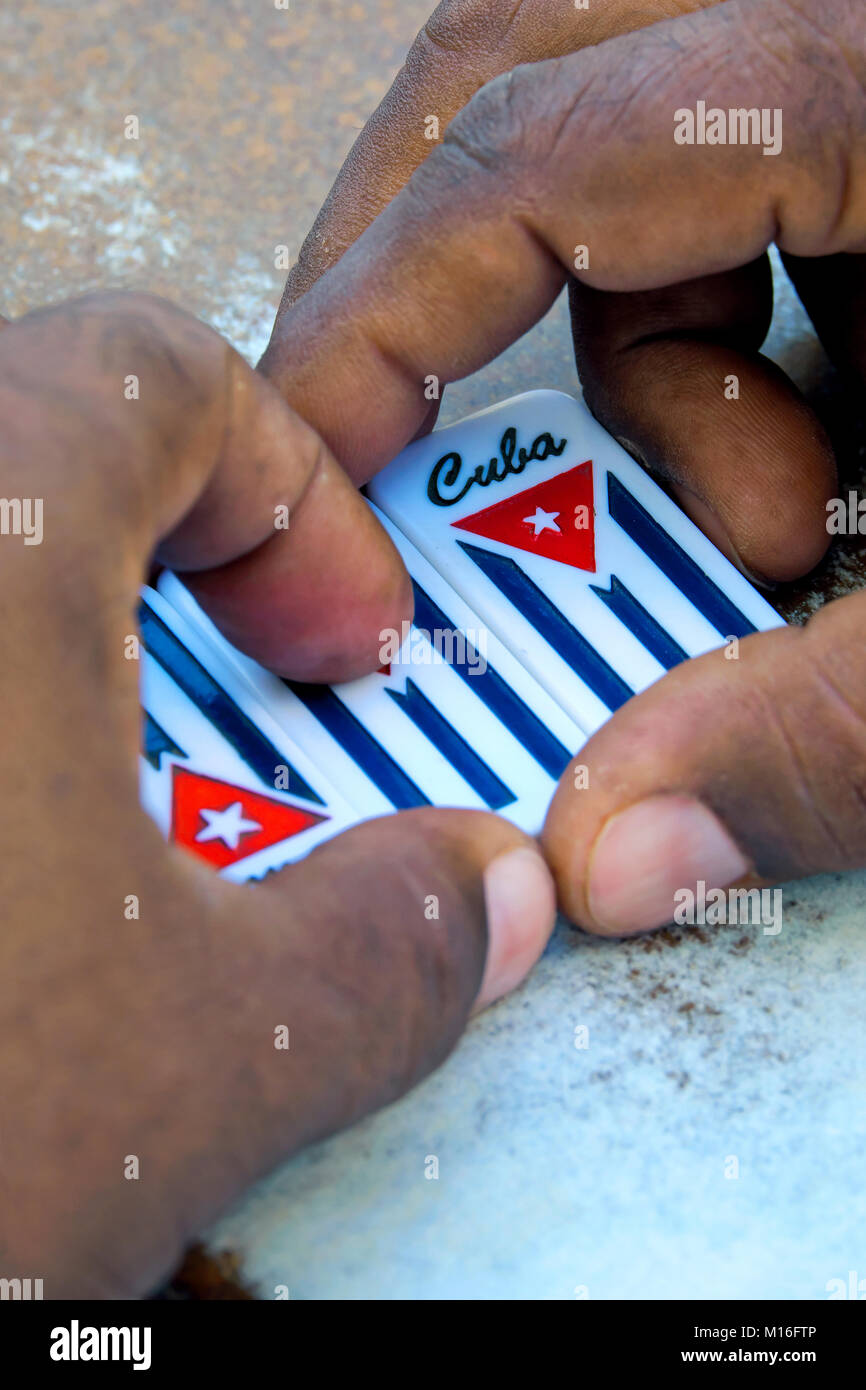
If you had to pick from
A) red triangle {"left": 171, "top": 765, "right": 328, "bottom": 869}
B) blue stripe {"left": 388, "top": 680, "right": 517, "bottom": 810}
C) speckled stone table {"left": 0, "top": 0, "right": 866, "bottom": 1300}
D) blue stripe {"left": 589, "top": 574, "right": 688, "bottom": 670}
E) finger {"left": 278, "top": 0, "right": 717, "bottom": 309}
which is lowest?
speckled stone table {"left": 0, "top": 0, "right": 866, "bottom": 1300}

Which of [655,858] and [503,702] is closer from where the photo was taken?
[655,858]

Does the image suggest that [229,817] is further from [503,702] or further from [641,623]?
[641,623]

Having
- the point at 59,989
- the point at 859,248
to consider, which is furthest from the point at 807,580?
the point at 59,989

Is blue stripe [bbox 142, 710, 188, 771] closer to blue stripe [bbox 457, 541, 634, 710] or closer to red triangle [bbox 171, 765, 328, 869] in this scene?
red triangle [bbox 171, 765, 328, 869]

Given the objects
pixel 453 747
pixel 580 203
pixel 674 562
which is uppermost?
pixel 580 203

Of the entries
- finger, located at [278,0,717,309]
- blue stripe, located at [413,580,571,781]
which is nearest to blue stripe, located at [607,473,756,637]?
blue stripe, located at [413,580,571,781]

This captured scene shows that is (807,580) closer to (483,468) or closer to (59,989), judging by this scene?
(483,468)

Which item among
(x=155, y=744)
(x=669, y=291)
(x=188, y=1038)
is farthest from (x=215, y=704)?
(x=669, y=291)

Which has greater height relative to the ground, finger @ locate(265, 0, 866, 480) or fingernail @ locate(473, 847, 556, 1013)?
finger @ locate(265, 0, 866, 480)
